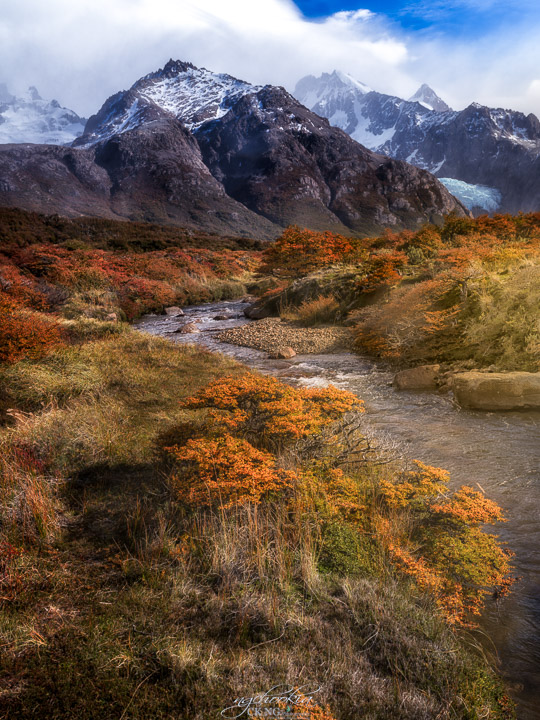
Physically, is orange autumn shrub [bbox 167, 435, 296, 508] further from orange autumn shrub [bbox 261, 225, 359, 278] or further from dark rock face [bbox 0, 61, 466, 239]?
dark rock face [bbox 0, 61, 466, 239]

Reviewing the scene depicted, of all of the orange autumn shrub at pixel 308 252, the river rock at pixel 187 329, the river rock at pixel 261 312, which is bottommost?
the river rock at pixel 187 329

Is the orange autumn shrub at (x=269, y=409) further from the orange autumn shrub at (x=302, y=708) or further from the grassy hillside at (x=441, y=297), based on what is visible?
the grassy hillside at (x=441, y=297)

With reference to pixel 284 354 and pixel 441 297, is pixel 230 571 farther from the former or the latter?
pixel 441 297

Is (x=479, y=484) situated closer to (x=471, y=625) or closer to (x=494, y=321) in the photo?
(x=471, y=625)

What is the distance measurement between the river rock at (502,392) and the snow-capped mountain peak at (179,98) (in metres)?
155

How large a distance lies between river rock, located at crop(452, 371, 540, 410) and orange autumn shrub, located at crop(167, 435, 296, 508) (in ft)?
17.3

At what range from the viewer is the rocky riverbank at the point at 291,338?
1377 cm

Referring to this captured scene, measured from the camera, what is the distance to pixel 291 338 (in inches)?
587

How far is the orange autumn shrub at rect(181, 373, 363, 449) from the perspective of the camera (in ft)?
16.7

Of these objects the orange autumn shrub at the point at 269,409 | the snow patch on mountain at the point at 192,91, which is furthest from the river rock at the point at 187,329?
the snow patch on mountain at the point at 192,91

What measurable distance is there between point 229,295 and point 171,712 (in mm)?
29313

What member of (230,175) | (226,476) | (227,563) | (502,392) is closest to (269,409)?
(226,476)

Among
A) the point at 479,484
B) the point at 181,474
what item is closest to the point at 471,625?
the point at 479,484

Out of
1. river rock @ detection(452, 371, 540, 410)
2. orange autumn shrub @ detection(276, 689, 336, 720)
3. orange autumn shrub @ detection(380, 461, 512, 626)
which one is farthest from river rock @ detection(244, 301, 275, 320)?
orange autumn shrub @ detection(276, 689, 336, 720)
